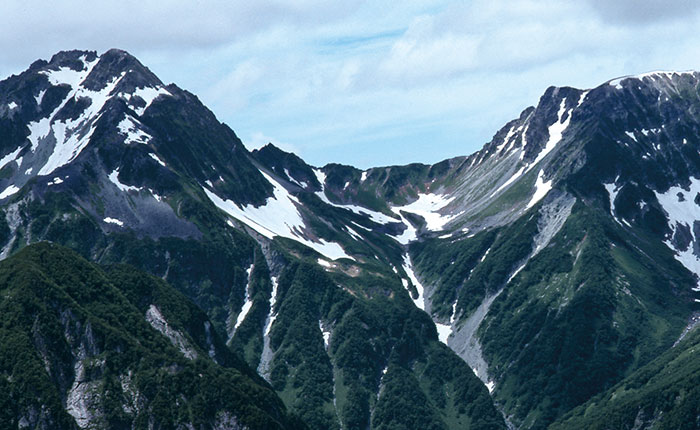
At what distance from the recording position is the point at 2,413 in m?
199
